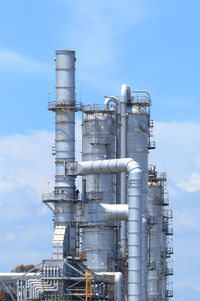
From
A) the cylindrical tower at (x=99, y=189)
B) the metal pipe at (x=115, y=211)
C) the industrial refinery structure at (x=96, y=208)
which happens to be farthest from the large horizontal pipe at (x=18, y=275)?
the metal pipe at (x=115, y=211)

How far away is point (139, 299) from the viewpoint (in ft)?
234

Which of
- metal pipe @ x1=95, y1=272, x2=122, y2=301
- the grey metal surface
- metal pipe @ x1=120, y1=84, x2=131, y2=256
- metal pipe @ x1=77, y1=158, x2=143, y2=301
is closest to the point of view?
metal pipe @ x1=77, y1=158, x2=143, y2=301

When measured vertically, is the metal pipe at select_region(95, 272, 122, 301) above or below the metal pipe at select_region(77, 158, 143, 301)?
below

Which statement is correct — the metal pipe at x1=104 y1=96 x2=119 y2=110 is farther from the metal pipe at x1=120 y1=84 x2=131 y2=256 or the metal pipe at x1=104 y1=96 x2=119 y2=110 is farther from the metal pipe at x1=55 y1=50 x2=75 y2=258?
the metal pipe at x1=55 y1=50 x2=75 y2=258

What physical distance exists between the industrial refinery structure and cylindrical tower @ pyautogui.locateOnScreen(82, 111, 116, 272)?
3.3 inches

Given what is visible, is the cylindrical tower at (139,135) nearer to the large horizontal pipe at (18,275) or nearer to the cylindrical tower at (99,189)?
the cylindrical tower at (99,189)

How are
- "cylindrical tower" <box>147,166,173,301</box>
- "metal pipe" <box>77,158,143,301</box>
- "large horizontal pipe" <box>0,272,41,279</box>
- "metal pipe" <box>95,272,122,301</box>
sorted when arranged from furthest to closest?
"cylindrical tower" <box>147,166,173,301</box>, "metal pipe" <box>95,272,122,301</box>, "large horizontal pipe" <box>0,272,41,279</box>, "metal pipe" <box>77,158,143,301</box>

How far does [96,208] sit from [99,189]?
3000 mm

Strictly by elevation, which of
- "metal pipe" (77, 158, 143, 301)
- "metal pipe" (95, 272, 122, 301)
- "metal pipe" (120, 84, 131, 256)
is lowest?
"metal pipe" (95, 272, 122, 301)

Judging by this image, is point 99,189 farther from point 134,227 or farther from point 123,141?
point 134,227

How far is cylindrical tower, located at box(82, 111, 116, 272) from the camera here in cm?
8025

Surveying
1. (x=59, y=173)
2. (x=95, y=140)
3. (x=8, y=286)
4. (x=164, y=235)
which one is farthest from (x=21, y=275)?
(x=164, y=235)

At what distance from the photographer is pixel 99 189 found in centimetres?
8088

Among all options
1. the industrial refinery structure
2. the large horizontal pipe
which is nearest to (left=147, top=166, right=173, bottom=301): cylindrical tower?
the industrial refinery structure
